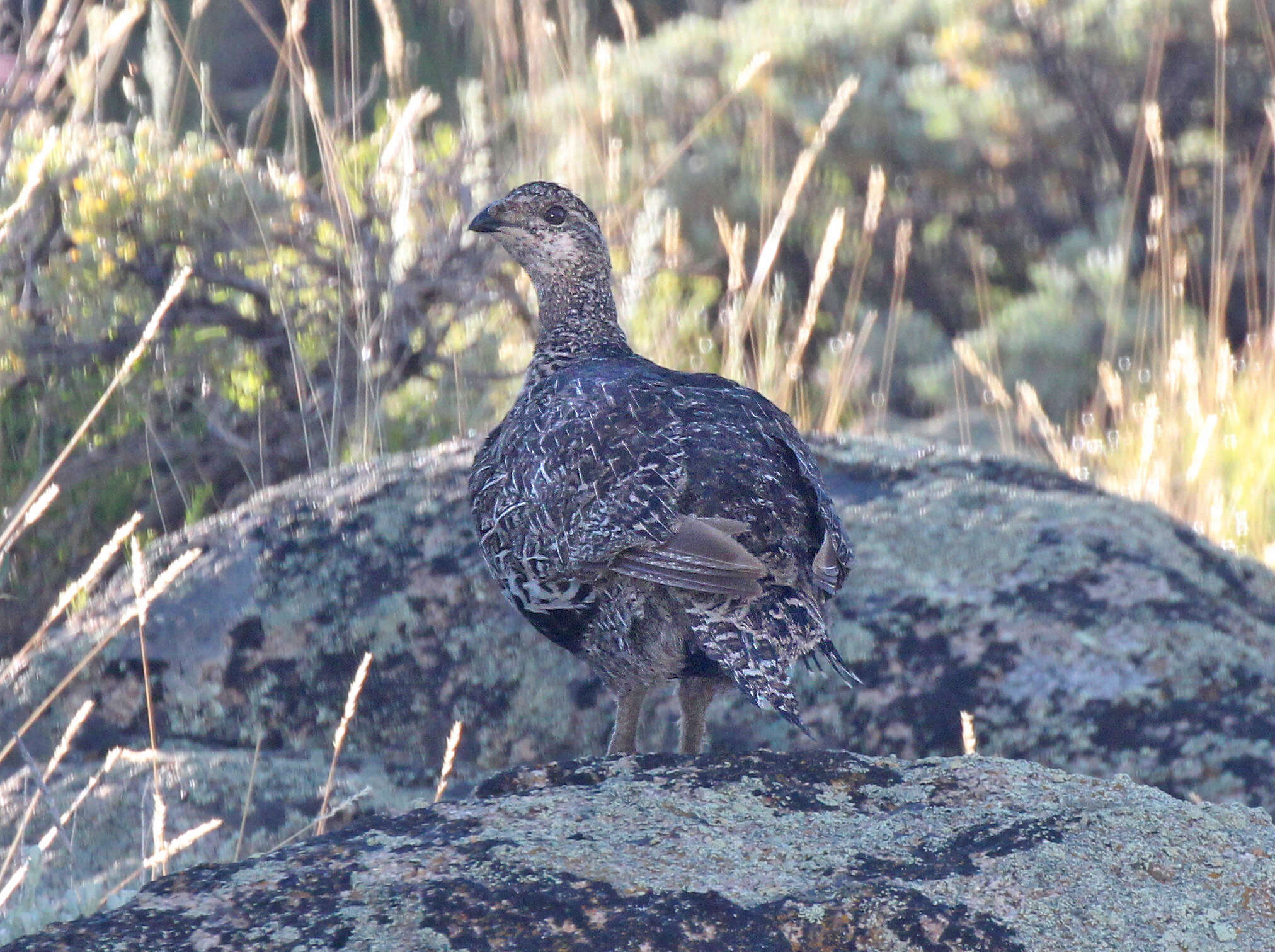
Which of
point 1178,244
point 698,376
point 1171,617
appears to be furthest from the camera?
point 1178,244

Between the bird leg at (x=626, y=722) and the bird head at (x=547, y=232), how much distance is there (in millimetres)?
1418

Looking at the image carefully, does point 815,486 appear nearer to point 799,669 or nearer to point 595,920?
point 799,669

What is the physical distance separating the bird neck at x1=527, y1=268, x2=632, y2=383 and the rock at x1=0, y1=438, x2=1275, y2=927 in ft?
1.50

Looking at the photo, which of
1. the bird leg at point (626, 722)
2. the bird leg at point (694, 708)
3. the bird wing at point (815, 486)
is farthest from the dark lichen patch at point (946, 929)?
the bird leg at point (626, 722)

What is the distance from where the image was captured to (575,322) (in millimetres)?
4492

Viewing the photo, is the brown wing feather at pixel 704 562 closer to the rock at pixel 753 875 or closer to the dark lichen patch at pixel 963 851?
the rock at pixel 753 875

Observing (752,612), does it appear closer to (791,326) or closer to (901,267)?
(901,267)

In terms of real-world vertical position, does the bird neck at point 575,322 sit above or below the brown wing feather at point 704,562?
above

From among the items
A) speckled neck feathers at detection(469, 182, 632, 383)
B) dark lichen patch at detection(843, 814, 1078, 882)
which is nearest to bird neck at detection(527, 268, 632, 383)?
speckled neck feathers at detection(469, 182, 632, 383)

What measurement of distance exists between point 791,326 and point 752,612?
241 inches

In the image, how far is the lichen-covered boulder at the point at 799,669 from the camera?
3.88 metres

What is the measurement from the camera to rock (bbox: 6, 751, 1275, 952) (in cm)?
226

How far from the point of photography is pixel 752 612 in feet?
10.0

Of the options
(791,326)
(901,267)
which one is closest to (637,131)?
(791,326)
